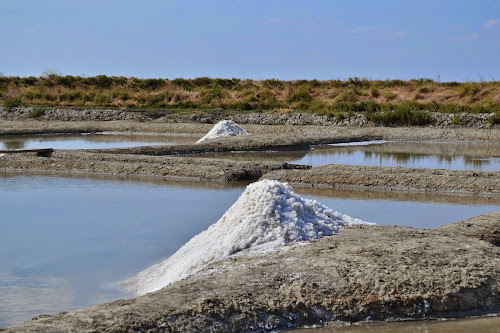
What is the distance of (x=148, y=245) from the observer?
16.0 feet

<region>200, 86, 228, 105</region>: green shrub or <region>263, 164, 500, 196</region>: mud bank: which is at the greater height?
<region>200, 86, 228, 105</region>: green shrub

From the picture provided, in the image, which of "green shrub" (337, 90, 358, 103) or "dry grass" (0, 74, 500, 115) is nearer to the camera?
"dry grass" (0, 74, 500, 115)

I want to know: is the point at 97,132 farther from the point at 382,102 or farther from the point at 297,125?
the point at 382,102

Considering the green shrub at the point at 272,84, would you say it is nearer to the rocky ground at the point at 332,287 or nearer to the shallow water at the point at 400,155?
the shallow water at the point at 400,155

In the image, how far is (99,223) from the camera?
18.7ft

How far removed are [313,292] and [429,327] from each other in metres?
0.55

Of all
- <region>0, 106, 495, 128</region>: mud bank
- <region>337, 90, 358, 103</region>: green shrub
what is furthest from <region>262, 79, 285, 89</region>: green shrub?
<region>0, 106, 495, 128</region>: mud bank

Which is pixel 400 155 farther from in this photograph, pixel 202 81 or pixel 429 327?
pixel 202 81

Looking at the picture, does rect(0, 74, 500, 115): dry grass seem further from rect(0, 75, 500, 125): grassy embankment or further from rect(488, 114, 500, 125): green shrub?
rect(488, 114, 500, 125): green shrub

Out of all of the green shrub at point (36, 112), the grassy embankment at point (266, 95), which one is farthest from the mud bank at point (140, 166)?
the green shrub at point (36, 112)

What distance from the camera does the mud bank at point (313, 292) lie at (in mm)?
2969

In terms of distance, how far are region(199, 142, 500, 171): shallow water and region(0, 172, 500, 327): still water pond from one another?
240 centimetres

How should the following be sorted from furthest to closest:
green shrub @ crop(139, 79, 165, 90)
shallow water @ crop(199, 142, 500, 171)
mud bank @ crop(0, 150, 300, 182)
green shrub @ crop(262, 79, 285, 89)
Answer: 1. green shrub @ crop(139, 79, 165, 90)
2. green shrub @ crop(262, 79, 285, 89)
3. shallow water @ crop(199, 142, 500, 171)
4. mud bank @ crop(0, 150, 300, 182)

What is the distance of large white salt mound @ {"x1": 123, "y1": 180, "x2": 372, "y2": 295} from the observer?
12.8 feet
